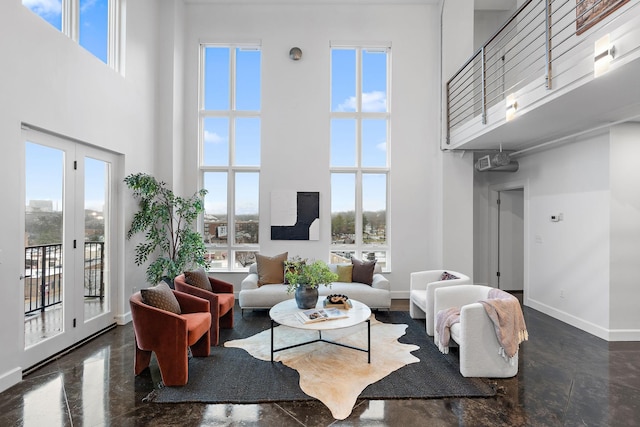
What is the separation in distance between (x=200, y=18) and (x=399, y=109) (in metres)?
3.97

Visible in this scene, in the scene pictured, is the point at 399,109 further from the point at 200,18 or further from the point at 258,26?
the point at 200,18

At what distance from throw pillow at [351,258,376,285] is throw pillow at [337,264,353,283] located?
0.06 m

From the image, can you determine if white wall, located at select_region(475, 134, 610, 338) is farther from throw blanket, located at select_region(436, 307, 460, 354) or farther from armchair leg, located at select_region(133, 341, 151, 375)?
armchair leg, located at select_region(133, 341, 151, 375)

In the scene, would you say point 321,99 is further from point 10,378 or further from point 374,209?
point 10,378

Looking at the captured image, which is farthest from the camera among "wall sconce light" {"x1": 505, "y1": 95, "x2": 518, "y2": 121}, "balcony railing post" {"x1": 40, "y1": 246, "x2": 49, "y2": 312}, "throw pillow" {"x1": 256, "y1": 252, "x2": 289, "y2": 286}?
"throw pillow" {"x1": 256, "y1": 252, "x2": 289, "y2": 286}

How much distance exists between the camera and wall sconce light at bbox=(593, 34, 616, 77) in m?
2.36

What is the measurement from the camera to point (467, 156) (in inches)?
212

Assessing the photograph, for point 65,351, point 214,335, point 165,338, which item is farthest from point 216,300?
point 65,351

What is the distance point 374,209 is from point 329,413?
400cm

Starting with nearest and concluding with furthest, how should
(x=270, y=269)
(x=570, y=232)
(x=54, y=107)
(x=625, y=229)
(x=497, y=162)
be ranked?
(x=54, y=107)
(x=625, y=229)
(x=570, y=232)
(x=497, y=162)
(x=270, y=269)

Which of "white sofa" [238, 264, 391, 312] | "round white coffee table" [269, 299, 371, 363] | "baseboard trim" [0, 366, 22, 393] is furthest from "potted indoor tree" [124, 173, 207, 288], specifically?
"round white coffee table" [269, 299, 371, 363]

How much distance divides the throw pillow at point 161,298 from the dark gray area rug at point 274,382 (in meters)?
0.64

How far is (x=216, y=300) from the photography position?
11.9ft

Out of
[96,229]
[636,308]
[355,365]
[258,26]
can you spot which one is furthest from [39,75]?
[636,308]
